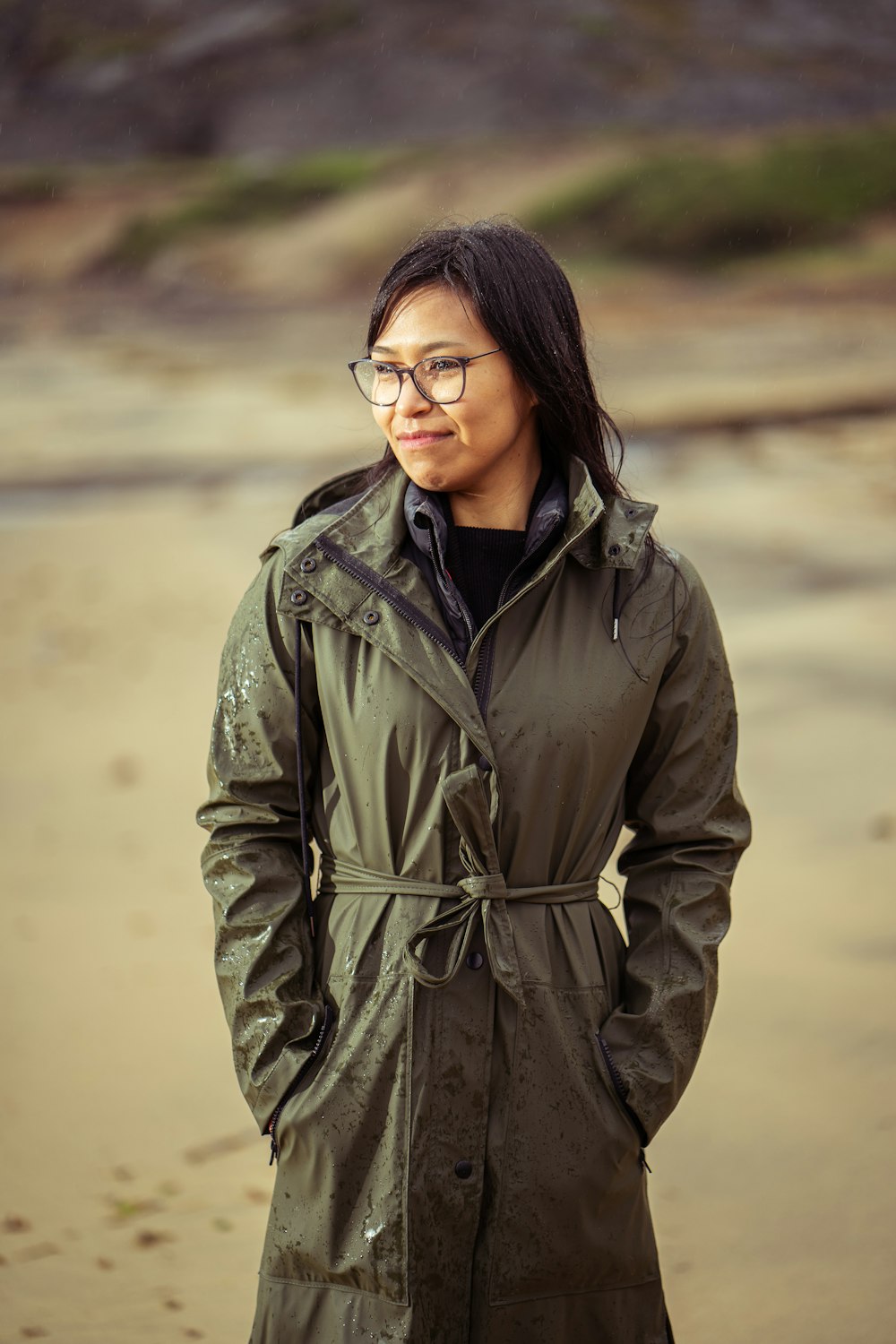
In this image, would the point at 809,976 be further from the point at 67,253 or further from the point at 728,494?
the point at 67,253

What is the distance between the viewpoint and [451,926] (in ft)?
6.14

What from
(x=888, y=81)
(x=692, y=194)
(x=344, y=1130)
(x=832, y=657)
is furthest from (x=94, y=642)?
(x=888, y=81)

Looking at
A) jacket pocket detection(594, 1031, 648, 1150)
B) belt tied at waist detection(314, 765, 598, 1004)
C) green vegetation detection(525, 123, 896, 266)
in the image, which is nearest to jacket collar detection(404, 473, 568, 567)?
belt tied at waist detection(314, 765, 598, 1004)

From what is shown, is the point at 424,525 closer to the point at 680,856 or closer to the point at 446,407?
the point at 446,407

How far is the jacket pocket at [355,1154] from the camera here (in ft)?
6.09

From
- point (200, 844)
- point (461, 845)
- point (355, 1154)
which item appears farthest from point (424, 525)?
point (200, 844)

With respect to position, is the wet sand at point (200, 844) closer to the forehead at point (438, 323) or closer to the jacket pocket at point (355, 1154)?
the jacket pocket at point (355, 1154)

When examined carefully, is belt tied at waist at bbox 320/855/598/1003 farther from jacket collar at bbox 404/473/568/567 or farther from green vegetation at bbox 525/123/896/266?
green vegetation at bbox 525/123/896/266

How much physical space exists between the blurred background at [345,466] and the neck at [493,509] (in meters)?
0.50

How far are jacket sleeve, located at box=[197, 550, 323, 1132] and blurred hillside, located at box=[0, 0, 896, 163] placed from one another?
1556 cm

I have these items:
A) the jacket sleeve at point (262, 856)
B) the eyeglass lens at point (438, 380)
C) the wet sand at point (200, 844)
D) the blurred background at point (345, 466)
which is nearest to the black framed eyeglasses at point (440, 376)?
the eyeglass lens at point (438, 380)

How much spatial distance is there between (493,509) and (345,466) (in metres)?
10.5

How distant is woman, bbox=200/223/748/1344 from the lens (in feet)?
6.13

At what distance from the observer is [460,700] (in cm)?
184
